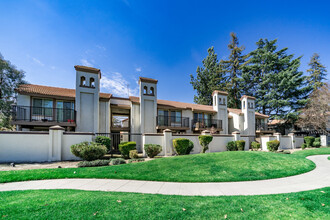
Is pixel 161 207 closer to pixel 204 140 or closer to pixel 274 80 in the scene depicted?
pixel 204 140

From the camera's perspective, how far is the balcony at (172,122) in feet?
59.2

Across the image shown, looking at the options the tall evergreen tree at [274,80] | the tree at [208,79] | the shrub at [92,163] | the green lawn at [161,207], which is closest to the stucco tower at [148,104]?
the shrub at [92,163]

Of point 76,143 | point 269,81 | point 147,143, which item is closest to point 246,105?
point 269,81

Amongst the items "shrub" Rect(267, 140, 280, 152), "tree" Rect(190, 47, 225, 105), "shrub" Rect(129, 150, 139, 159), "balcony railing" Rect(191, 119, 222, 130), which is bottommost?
"shrub" Rect(267, 140, 280, 152)

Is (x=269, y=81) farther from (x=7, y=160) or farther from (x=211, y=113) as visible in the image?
(x=7, y=160)

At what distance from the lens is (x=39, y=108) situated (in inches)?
569

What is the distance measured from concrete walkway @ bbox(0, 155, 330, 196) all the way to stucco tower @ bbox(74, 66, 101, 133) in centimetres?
895

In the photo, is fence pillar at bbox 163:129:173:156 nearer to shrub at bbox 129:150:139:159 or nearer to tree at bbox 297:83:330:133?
shrub at bbox 129:150:139:159

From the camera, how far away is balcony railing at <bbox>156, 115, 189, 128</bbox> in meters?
18.2

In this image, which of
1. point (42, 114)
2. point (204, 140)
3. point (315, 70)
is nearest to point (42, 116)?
point (42, 114)

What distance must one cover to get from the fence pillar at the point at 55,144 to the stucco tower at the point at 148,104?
7.81 m

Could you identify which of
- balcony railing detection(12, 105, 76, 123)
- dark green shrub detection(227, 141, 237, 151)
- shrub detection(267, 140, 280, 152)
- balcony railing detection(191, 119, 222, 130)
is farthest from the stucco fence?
shrub detection(267, 140, 280, 152)

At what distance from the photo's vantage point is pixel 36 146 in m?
9.89

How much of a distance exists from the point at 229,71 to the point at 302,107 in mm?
14981
